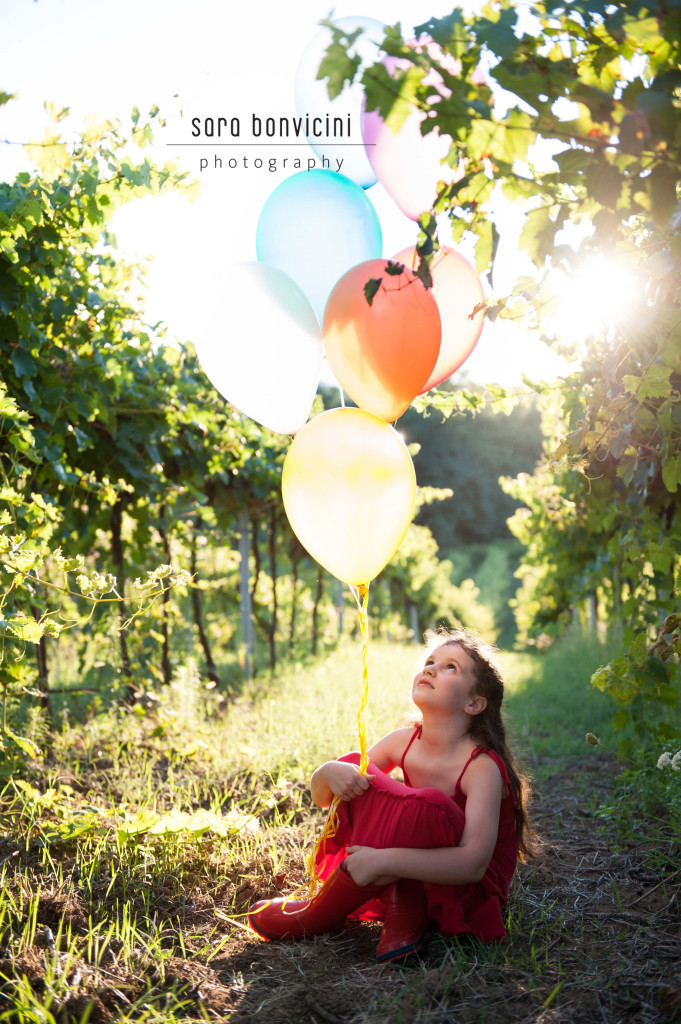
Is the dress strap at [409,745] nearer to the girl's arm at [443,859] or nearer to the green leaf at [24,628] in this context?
the girl's arm at [443,859]

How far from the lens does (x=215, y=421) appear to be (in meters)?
4.77

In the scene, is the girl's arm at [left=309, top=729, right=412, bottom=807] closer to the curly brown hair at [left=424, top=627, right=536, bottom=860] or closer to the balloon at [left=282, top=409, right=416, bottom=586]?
the curly brown hair at [left=424, top=627, right=536, bottom=860]

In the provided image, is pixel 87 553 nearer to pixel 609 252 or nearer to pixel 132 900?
pixel 132 900

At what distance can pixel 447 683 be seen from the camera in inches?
77.9

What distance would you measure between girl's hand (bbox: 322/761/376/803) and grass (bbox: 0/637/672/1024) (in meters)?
0.35

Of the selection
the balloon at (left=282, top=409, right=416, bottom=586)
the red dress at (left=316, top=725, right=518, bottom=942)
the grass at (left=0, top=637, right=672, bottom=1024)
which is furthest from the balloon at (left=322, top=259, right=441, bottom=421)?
the red dress at (left=316, top=725, right=518, bottom=942)

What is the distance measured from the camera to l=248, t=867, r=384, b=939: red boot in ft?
5.92

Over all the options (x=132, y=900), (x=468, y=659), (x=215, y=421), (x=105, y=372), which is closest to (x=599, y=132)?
(x=468, y=659)

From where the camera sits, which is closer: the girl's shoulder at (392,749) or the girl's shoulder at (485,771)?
the girl's shoulder at (485,771)

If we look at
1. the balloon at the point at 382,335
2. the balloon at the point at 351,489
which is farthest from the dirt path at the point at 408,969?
the balloon at the point at 382,335

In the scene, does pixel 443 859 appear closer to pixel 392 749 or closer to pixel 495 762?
pixel 495 762

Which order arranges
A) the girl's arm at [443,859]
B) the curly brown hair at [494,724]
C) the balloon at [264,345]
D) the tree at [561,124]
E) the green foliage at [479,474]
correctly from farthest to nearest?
the green foliage at [479,474]
the balloon at [264,345]
the curly brown hair at [494,724]
the girl's arm at [443,859]
the tree at [561,124]

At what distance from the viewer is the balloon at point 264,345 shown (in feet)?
6.84

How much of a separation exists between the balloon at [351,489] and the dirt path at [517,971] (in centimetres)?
89
